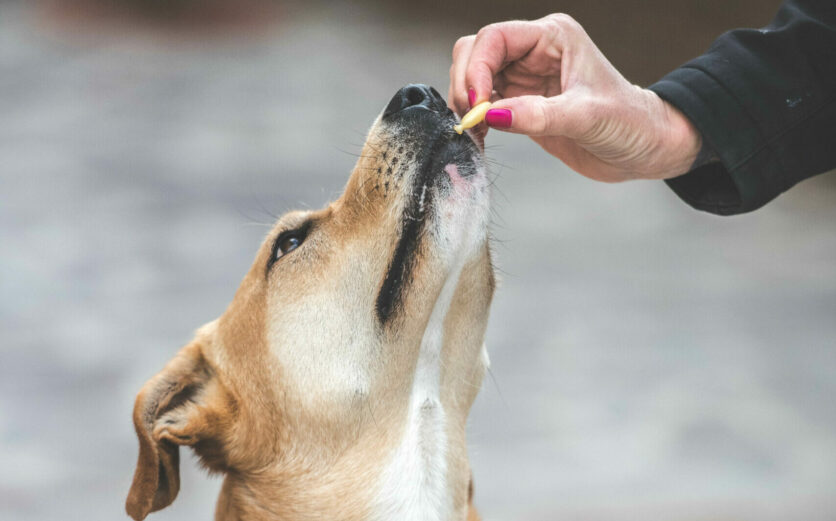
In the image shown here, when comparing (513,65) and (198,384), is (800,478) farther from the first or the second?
(198,384)

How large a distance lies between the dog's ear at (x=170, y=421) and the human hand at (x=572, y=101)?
1165 millimetres

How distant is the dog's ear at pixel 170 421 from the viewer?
2.53 metres

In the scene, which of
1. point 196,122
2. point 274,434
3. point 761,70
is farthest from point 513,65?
point 196,122

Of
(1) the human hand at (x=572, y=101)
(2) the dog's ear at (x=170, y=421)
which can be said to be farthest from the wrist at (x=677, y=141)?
(2) the dog's ear at (x=170, y=421)

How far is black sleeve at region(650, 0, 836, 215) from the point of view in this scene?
2715 millimetres

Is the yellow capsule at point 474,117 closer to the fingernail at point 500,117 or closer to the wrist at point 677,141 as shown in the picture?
the fingernail at point 500,117

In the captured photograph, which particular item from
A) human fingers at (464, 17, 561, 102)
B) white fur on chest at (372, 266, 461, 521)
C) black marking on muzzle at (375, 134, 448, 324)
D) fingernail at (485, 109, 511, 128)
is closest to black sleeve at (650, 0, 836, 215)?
human fingers at (464, 17, 561, 102)

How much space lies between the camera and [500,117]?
90.2 inches

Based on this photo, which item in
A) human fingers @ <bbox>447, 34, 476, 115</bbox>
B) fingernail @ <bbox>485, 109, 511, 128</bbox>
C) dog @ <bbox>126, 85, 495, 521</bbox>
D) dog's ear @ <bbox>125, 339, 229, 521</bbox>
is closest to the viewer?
fingernail @ <bbox>485, 109, 511, 128</bbox>

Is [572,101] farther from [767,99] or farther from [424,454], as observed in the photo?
[424,454]

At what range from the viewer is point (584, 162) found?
116 inches

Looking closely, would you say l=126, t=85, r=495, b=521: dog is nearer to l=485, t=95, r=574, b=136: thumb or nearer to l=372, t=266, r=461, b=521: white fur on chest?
l=372, t=266, r=461, b=521: white fur on chest

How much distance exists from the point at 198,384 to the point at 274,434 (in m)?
0.37

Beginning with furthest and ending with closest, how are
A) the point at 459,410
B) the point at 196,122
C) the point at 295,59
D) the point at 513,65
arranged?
the point at 295,59 < the point at 196,122 < the point at 513,65 < the point at 459,410
